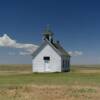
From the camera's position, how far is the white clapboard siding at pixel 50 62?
58.8m

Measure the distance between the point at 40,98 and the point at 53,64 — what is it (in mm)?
40035

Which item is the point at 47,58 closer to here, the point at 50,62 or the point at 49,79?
the point at 50,62

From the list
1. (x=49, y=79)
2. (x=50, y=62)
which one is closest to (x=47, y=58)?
(x=50, y=62)

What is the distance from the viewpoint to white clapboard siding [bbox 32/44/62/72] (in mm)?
58812

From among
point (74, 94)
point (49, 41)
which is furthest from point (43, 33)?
point (74, 94)

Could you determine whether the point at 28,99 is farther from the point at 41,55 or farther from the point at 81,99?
the point at 41,55

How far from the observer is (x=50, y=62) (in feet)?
194

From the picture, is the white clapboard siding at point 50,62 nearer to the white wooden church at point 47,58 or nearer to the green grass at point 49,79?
the white wooden church at point 47,58

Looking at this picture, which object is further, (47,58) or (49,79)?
(47,58)

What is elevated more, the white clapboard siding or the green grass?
the white clapboard siding

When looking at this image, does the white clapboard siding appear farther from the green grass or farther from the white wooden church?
the green grass

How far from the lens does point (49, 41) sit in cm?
5931

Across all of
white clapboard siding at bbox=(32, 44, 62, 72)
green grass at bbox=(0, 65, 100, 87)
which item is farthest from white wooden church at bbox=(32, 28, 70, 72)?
green grass at bbox=(0, 65, 100, 87)

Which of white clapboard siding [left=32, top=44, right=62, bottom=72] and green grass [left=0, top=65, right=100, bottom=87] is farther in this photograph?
white clapboard siding [left=32, top=44, right=62, bottom=72]
